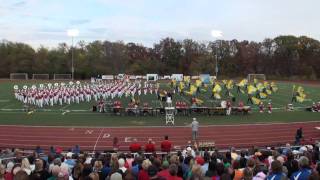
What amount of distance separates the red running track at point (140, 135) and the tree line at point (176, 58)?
2626 inches

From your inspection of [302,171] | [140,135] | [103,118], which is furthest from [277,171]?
[103,118]

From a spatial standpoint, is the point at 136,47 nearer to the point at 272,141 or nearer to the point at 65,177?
the point at 272,141

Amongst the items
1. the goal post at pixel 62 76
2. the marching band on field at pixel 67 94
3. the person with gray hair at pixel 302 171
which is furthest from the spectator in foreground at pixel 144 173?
the goal post at pixel 62 76

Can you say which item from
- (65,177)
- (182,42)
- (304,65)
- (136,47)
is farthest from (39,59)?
(65,177)

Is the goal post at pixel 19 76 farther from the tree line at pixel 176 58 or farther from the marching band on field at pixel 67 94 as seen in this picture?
the marching band on field at pixel 67 94

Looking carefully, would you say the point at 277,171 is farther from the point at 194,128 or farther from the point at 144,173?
the point at 194,128

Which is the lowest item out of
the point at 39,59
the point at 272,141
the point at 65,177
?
the point at 272,141

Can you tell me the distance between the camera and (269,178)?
7.64 metres

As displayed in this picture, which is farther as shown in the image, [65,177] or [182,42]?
[182,42]

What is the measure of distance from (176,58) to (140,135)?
3193 inches

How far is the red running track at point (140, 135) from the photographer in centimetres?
2298

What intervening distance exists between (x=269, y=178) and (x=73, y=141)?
56.0 ft

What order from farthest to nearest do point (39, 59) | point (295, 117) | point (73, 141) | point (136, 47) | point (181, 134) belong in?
point (136, 47), point (39, 59), point (295, 117), point (181, 134), point (73, 141)

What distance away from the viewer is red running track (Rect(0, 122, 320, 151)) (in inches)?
905
